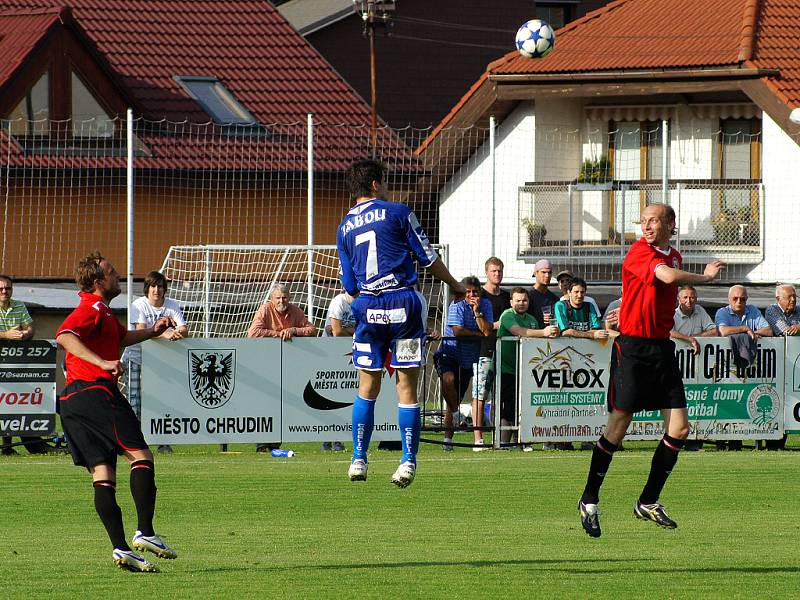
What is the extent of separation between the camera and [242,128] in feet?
102

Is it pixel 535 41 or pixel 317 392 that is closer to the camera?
pixel 317 392

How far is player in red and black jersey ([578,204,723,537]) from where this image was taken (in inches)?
407

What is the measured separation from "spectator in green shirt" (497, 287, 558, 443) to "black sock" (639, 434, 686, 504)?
718cm

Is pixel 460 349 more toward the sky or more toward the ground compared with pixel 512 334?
more toward the ground

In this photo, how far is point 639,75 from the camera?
96.3ft

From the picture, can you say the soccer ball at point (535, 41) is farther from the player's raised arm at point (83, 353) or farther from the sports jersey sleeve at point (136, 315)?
the player's raised arm at point (83, 353)

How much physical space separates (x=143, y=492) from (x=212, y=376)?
7.63 metres

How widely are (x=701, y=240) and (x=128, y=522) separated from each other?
17944 mm

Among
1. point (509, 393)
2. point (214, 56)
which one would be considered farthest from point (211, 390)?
point (214, 56)

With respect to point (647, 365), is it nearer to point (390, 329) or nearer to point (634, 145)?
point (390, 329)

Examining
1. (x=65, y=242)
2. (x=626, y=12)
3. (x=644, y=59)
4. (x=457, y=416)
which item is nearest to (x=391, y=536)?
(x=457, y=416)

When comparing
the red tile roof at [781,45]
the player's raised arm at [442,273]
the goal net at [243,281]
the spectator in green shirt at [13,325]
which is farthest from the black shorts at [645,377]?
the red tile roof at [781,45]

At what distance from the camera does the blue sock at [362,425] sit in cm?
1100

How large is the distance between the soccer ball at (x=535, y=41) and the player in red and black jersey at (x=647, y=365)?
1476 cm
